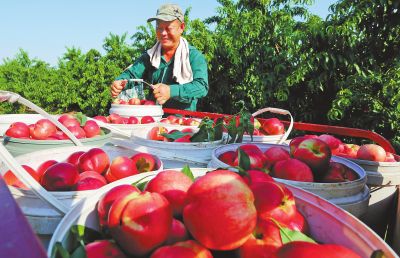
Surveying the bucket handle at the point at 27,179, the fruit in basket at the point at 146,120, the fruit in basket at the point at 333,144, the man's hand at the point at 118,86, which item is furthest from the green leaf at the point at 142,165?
the man's hand at the point at 118,86

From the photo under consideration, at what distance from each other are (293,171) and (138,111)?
1748 mm

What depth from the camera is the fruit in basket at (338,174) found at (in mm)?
1225

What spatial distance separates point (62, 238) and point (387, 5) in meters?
4.83

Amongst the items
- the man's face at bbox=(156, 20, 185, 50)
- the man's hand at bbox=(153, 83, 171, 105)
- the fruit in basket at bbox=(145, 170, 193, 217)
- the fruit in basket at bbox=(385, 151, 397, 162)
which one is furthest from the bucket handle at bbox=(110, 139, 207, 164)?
the man's face at bbox=(156, 20, 185, 50)

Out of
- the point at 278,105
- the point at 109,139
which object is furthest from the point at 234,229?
the point at 278,105

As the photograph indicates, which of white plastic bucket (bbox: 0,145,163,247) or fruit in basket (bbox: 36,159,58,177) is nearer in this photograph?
white plastic bucket (bbox: 0,145,163,247)

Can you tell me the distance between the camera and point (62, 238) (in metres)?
0.61

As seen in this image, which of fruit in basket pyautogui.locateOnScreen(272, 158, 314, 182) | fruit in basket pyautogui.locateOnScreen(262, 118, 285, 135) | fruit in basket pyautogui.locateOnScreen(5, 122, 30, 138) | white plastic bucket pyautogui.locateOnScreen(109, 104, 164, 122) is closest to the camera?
fruit in basket pyautogui.locateOnScreen(272, 158, 314, 182)

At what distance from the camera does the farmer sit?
3.19 m

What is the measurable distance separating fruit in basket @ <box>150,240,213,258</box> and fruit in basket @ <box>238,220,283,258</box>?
0.08m

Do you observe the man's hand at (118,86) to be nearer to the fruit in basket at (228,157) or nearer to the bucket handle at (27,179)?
the fruit in basket at (228,157)

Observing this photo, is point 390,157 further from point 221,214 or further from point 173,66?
point 173,66

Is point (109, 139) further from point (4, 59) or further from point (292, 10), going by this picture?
point (4, 59)

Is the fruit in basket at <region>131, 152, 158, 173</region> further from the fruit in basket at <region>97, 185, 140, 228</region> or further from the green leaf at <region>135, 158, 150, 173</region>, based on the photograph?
the fruit in basket at <region>97, 185, 140, 228</region>
